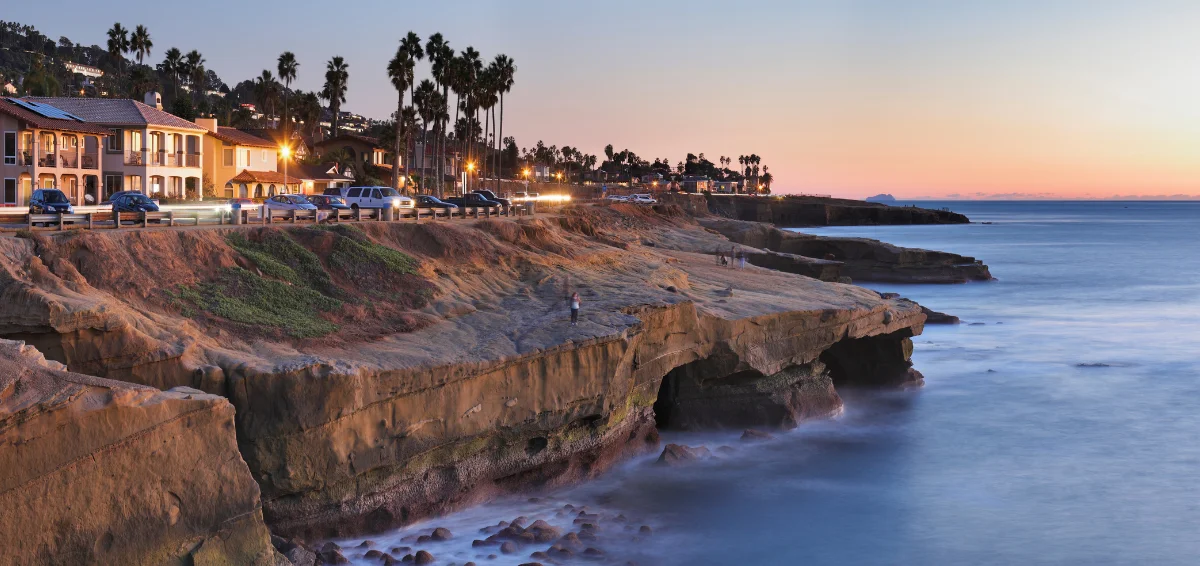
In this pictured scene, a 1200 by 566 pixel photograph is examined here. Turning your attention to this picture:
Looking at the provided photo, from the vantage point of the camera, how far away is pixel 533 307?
26.6 m

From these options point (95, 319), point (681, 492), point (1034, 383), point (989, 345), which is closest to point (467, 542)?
point (681, 492)

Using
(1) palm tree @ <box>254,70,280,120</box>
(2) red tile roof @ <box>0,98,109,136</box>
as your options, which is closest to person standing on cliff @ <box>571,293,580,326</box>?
(2) red tile roof @ <box>0,98,109,136</box>

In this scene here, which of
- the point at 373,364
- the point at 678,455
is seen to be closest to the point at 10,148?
the point at 373,364

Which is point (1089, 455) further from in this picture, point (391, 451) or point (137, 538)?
point (137, 538)

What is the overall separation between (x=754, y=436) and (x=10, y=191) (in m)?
45.3

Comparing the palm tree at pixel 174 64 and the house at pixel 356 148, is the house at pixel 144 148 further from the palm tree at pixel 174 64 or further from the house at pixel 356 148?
the palm tree at pixel 174 64

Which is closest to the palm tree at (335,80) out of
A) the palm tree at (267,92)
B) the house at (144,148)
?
the palm tree at (267,92)

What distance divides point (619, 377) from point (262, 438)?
29.4 feet

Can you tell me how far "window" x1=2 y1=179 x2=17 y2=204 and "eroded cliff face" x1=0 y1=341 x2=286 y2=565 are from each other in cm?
4594

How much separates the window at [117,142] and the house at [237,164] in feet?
28.8

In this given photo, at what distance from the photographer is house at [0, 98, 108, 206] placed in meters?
54.6

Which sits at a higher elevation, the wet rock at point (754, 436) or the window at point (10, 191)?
the window at point (10, 191)

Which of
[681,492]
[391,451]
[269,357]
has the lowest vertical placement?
[681,492]

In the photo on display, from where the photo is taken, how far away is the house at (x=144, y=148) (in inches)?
2520
